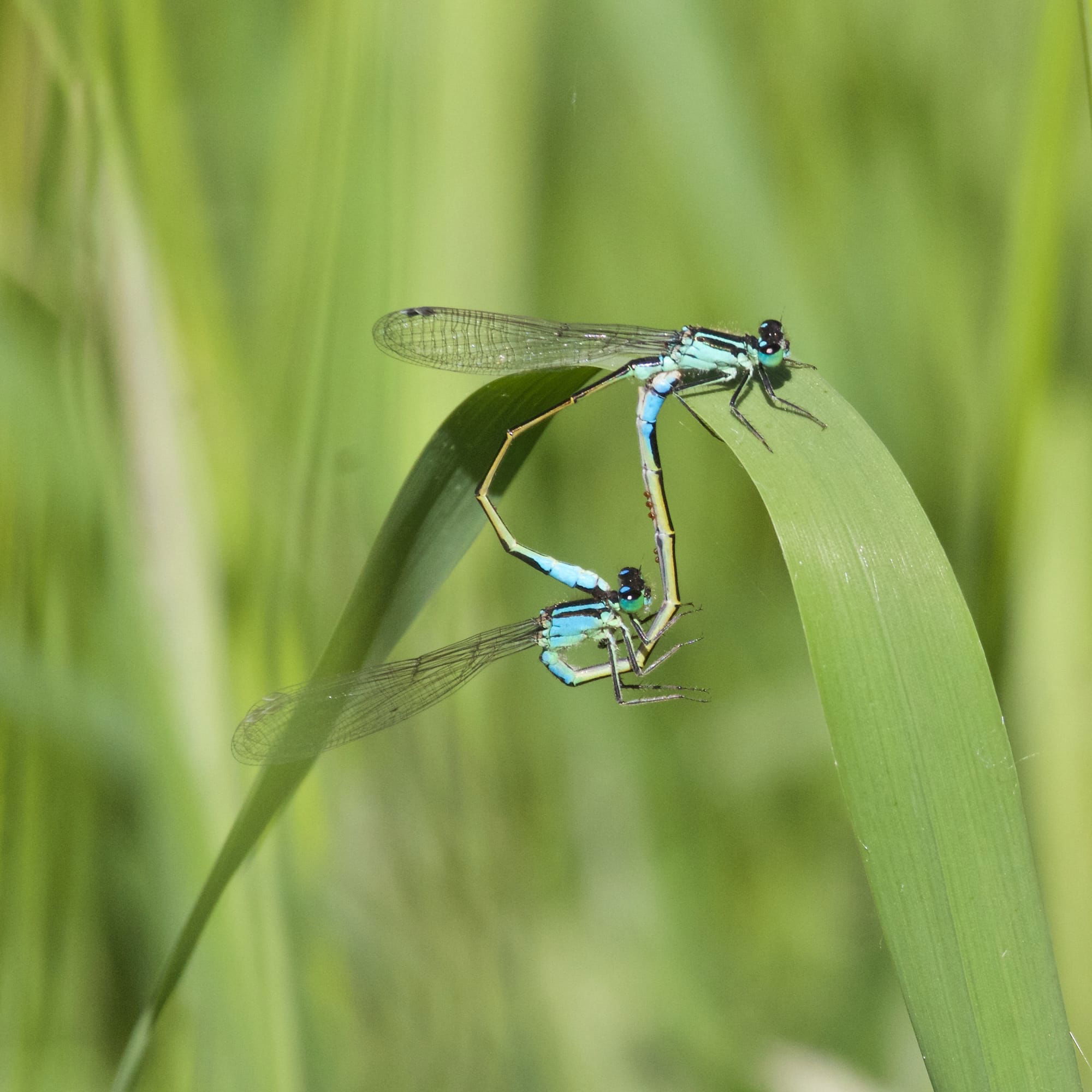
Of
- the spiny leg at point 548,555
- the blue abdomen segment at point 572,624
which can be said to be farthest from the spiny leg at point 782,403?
the blue abdomen segment at point 572,624

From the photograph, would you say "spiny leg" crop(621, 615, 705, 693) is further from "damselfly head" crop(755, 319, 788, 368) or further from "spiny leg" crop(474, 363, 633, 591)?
"damselfly head" crop(755, 319, 788, 368)

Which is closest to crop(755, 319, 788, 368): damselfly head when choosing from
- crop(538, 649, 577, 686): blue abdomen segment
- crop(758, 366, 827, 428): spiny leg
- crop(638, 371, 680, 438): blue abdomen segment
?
crop(758, 366, 827, 428): spiny leg

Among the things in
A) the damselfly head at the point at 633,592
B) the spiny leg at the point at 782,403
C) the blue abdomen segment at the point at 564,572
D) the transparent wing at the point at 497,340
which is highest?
the transparent wing at the point at 497,340

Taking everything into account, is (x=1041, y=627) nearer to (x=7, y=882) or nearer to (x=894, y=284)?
(x=894, y=284)

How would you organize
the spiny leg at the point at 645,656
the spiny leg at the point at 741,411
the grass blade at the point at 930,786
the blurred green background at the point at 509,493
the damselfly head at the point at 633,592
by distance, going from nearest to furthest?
the grass blade at the point at 930,786, the spiny leg at the point at 741,411, the blurred green background at the point at 509,493, the spiny leg at the point at 645,656, the damselfly head at the point at 633,592

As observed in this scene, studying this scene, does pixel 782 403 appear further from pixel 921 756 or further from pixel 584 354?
pixel 584 354

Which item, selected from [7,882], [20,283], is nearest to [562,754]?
[7,882]

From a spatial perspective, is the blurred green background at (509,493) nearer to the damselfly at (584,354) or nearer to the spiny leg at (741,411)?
the damselfly at (584,354)
